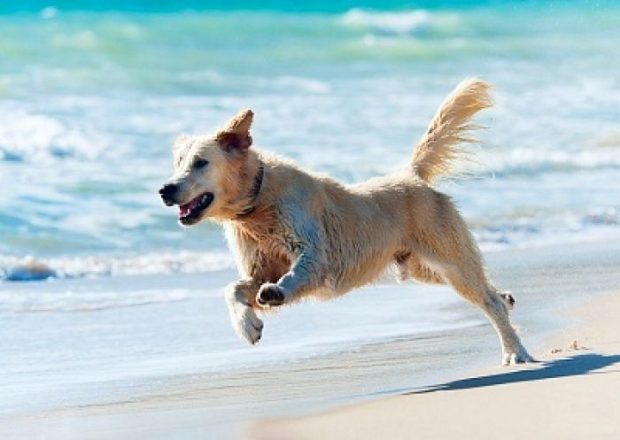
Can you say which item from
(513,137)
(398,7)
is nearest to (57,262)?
(513,137)

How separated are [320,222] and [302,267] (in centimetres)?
36

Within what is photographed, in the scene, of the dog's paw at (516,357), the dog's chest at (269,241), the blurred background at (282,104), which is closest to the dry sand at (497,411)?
the dog's paw at (516,357)

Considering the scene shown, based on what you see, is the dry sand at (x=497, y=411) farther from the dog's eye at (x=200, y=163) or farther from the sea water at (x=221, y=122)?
the sea water at (x=221, y=122)

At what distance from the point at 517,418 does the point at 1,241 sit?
9.46 meters

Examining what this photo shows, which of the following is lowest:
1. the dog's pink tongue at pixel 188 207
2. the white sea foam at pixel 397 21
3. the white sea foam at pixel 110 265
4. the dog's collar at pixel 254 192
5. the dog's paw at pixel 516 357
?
the white sea foam at pixel 397 21

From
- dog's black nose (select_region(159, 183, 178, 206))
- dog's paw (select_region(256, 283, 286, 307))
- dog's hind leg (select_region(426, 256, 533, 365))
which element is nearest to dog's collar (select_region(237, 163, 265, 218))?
dog's black nose (select_region(159, 183, 178, 206))

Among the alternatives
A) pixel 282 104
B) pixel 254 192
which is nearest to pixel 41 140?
pixel 282 104

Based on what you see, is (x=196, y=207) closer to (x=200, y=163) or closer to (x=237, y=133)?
(x=200, y=163)

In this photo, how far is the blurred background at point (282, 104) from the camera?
1496cm

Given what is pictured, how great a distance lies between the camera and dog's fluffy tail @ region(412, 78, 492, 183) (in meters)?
8.95

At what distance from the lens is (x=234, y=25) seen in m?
41.0

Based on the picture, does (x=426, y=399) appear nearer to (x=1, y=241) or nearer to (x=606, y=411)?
(x=606, y=411)

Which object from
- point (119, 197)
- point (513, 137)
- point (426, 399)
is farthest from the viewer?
point (513, 137)

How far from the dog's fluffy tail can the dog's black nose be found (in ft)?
5.99
